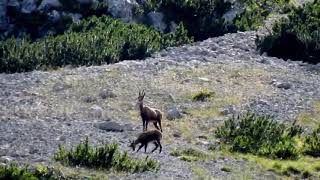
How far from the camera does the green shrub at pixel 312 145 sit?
29.4m

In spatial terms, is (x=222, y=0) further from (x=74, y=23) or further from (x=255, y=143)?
(x=255, y=143)

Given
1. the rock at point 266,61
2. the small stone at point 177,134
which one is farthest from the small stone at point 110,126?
the rock at point 266,61

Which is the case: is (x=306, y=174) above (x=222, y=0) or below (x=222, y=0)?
below

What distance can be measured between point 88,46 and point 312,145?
15.0 metres

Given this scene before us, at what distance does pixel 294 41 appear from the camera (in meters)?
45.8

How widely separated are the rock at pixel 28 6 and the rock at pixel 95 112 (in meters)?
18.2

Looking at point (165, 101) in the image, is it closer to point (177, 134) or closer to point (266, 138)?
point (177, 134)

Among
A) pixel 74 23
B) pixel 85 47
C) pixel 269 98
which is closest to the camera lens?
pixel 269 98

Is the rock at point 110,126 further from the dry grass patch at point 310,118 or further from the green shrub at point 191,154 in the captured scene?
the dry grass patch at point 310,118

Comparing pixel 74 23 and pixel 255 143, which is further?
pixel 74 23

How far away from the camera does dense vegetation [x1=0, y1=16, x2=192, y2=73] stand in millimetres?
39906

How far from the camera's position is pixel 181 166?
85.8 ft

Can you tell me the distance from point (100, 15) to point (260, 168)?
2430 centimetres

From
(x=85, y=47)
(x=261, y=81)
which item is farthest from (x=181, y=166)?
(x=85, y=47)
